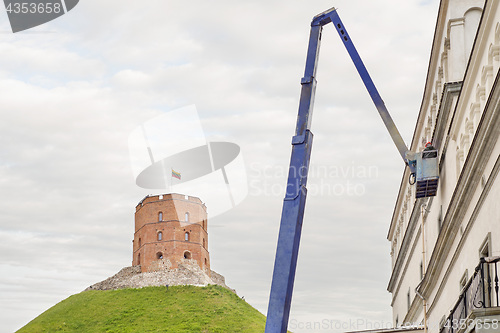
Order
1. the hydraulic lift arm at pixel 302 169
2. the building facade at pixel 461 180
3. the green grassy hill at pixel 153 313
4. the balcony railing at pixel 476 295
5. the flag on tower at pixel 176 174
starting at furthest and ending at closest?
the flag on tower at pixel 176 174
the green grassy hill at pixel 153 313
the hydraulic lift arm at pixel 302 169
the building facade at pixel 461 180
the balcony railing at pixel 476 295

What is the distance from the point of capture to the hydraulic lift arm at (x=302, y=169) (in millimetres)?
17234

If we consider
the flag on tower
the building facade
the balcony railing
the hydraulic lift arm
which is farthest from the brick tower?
the balcony railing

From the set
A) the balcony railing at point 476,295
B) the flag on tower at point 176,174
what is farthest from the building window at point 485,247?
the flag on tower at point 176,174

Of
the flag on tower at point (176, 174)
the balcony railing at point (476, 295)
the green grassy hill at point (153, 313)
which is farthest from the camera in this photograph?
the flag on tower at point (176, 174)

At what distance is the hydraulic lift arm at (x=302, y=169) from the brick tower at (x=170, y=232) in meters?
87.1

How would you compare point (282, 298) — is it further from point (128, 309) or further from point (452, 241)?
point (128, 309)

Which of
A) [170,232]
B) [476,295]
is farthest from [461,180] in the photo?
[170,232]

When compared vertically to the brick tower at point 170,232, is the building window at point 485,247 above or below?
below

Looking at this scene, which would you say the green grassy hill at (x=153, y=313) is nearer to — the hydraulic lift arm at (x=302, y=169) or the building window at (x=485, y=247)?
the hydraulic lift arm at (x=302, y=169)

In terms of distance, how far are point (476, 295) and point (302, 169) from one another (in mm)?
5573

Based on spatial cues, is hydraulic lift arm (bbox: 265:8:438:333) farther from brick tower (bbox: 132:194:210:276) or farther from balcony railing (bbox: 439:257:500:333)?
brick tower (bbox: 132:194:210:276)

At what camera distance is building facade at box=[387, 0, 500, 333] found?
15.7 metres

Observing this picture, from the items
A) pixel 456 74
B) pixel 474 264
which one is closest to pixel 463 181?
pixel 474 264

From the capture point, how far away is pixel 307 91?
19766 millimetres
